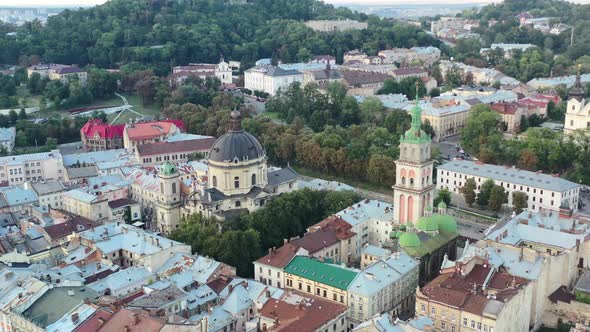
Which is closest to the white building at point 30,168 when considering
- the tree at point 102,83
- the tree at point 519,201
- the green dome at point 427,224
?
the green dome at point 427,224

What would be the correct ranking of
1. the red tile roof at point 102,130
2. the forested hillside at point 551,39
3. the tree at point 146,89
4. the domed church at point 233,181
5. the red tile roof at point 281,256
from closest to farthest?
1. the red tile roof at point 281,256
2. the domed church at point 233,181
3. the red tile roof at point 102,130
4. the tree at point 146,89
5. the forested hillside at point 551,39

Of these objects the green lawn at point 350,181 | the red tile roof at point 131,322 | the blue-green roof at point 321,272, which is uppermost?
the red tile roof at point 131,322

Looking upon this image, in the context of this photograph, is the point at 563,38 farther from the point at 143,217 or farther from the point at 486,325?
the point at 486,325

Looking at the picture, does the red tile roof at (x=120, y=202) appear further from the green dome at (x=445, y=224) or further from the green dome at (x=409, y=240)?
the green dome at (x=445, y=224)

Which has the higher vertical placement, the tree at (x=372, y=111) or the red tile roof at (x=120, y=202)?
the tree at (x=372, y=111)

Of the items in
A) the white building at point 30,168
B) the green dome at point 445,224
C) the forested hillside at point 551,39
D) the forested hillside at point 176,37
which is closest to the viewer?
the green dome at point 445,224

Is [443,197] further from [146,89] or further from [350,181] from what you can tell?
[146,89]
